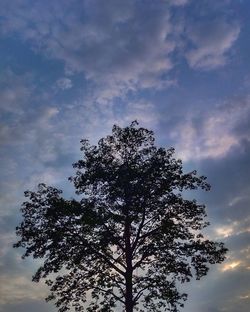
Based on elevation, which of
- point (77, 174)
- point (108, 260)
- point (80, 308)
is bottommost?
point (80, 308)

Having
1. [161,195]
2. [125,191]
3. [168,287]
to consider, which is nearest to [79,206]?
[125,191]

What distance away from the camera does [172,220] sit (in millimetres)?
31281

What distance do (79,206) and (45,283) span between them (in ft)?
19.8

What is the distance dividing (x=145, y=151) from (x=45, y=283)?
11806 millimetres

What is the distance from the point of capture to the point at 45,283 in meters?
31.2

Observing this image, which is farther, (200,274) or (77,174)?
(77,174)

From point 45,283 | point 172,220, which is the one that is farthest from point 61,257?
point 172,220

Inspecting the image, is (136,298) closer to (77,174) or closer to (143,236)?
(143,236)

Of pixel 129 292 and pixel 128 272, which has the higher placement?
pixel 128 272

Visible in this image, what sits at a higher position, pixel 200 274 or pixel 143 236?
pixel 143 236

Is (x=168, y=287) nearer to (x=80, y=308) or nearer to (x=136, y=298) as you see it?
(x=136, y=298)

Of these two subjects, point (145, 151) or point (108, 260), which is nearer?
point (108, 260)

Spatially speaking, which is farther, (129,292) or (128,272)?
(128,272)

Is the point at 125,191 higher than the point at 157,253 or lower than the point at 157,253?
higher
